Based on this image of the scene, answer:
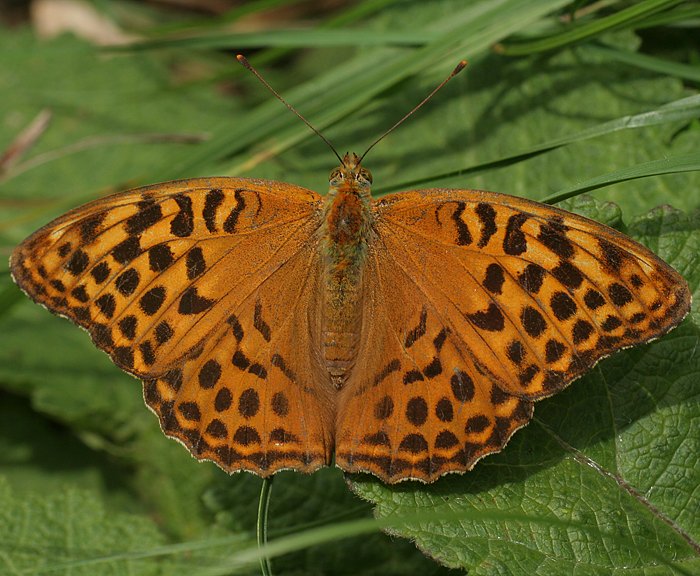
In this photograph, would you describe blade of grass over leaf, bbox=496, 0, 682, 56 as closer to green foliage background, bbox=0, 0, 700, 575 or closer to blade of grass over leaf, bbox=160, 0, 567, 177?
green foliage background, bbox=0, 0, 700, 575

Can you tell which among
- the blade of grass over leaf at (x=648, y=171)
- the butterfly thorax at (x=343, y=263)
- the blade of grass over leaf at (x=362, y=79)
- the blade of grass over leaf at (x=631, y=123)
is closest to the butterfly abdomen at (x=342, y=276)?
the butterfly thorax at (x=343, y=263)

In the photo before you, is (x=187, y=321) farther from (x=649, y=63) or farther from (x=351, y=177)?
(x=649, y=63)

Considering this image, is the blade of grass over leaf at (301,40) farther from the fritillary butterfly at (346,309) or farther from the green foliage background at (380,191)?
the fritillary butterfly at (346,309)

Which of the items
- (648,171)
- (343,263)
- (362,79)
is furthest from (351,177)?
(362,79)

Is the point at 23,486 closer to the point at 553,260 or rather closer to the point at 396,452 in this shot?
the point at 396,452

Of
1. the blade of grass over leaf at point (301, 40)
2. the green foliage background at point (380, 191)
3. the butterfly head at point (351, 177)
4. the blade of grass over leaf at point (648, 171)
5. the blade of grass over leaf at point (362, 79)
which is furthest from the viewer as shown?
the blade of grass over leaf at point (301, 40)

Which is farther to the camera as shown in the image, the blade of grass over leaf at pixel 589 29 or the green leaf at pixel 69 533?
the green leaf at pixel 69 533
